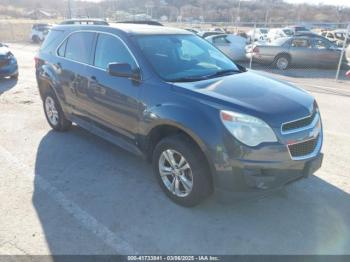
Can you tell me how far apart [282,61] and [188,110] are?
474 inches

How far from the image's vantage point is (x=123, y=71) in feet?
12.1

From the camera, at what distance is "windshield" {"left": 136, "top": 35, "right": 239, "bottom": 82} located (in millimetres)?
3793

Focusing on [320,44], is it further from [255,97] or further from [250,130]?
[250,130]

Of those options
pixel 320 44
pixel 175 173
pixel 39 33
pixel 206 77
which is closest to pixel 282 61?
pixel 320 44

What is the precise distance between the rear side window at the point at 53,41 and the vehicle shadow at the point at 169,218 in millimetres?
2179

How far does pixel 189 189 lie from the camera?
3443mm

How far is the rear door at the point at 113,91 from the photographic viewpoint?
3847mm

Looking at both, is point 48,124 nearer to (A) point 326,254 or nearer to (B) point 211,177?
(B) point 211,177

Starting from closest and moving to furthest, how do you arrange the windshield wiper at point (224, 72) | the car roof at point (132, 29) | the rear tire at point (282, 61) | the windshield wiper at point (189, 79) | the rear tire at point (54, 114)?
1. the windshield wiper at point (189, 79)
2. the windshield wiper at point (224, 72)
3. the car roof at point (132, 29)
4. the rear tire at point (54, 114)
5. the rear tire at point (282, 61)

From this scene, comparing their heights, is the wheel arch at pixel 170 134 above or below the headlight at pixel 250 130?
below

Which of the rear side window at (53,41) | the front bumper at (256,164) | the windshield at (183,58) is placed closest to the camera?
the front bumper at (256,164)

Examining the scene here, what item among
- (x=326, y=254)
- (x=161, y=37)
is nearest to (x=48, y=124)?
(x=161, y=37)

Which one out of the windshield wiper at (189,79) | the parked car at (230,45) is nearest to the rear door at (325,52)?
the parked car at (230,45)

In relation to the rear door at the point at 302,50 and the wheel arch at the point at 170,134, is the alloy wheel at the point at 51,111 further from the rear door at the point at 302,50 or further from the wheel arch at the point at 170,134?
the rear door at the point at 302,50
